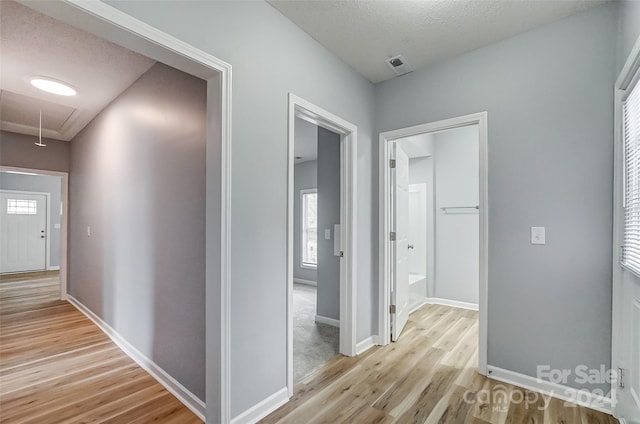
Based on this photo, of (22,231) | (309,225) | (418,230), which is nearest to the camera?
(418,230)

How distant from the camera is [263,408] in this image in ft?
6.18

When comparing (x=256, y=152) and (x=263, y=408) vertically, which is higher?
(x=256, y=152)

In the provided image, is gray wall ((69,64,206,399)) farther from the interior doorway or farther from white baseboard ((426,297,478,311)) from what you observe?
white baseboard ((426,297,478,311))

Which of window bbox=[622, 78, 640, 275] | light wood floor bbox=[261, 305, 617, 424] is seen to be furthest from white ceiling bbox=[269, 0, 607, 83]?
light wood floor bbox=[261, 305, 617, 424]

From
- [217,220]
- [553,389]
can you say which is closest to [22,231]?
[217,220]

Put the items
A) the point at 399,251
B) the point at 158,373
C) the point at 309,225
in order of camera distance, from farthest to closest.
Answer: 1. the point at 309,225
2. the point at 399,251
3. the point at 158,373

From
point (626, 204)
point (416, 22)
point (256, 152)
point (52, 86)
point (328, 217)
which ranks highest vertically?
point (416, 22)

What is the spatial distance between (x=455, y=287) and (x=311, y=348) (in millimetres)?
2605

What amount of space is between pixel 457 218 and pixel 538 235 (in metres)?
2.31

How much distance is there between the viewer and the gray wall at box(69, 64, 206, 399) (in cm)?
203

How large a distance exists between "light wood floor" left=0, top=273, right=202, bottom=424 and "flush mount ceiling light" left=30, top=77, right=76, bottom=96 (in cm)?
270

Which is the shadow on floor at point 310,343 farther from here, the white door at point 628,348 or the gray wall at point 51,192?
the gray wall at point 51,192

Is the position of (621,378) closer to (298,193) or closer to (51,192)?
(298,193)

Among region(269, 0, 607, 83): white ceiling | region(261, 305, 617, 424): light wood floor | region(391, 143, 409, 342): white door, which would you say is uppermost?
region(269, 0, 607, 83): white ceiling
